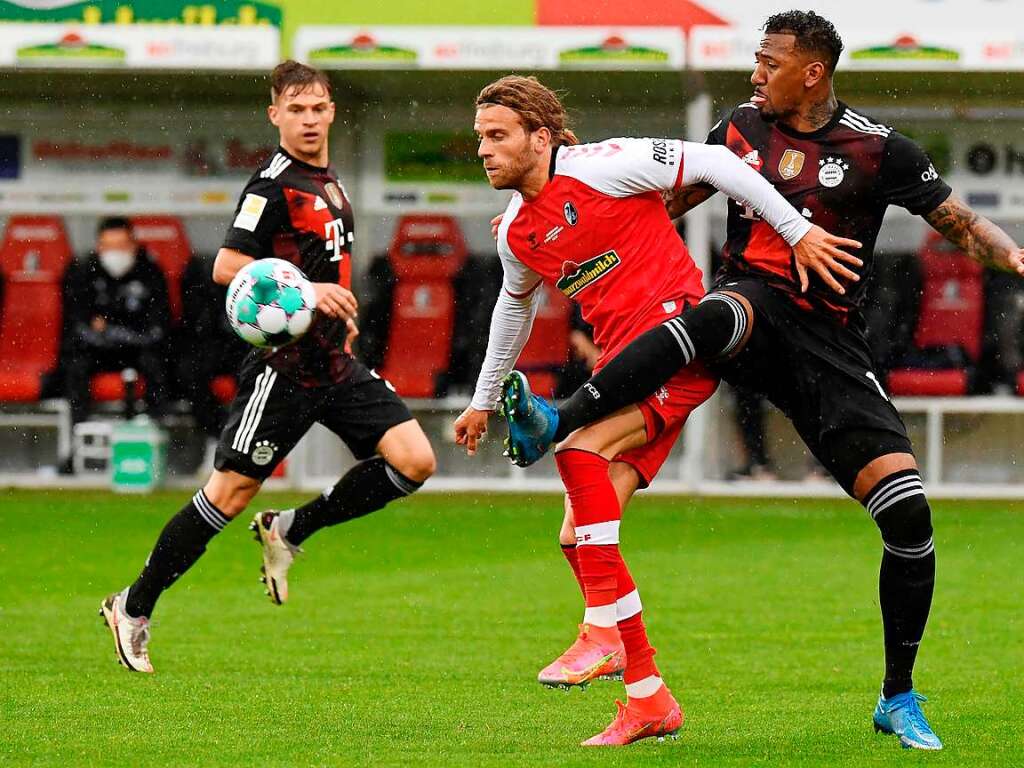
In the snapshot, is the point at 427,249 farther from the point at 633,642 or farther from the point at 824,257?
the point at 633,642

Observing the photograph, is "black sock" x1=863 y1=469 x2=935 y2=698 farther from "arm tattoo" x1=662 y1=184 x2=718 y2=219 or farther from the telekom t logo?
the telekom t logo

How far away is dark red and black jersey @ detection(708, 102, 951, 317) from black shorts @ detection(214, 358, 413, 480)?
2141 mm

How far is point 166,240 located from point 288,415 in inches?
388

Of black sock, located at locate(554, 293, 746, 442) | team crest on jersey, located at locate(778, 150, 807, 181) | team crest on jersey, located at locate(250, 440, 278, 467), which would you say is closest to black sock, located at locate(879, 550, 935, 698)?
black sock, located at locate(554, 293, 746, 442)

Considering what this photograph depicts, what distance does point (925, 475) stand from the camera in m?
16.0

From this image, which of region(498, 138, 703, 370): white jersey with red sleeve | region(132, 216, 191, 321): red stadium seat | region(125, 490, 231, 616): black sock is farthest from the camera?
region(132, 216, 191, 321): red stadium seat

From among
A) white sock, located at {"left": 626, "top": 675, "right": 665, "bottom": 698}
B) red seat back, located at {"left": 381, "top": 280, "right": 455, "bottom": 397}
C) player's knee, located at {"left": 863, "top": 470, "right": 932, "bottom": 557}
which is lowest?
red seat back, located at {"left": 381, "top": 280, "right": 455, "bottom": 397}

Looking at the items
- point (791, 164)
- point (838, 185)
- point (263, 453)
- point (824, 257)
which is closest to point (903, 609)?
point (824, 257)

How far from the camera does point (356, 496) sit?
7426mm

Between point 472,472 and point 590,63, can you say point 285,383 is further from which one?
point 472,472

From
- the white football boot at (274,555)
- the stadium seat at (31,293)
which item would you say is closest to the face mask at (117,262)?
the stadium seat at (31,293)

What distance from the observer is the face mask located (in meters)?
15.7

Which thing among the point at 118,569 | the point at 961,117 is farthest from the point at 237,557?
the point at 961,117

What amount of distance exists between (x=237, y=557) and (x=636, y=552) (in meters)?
2.47
